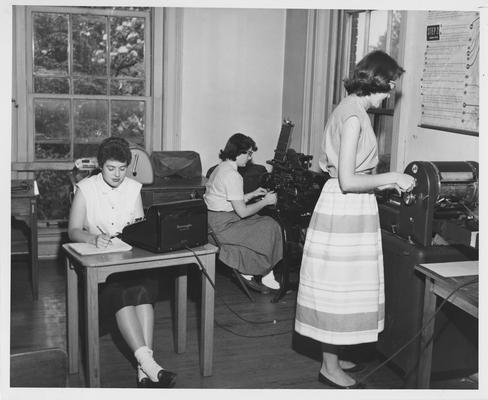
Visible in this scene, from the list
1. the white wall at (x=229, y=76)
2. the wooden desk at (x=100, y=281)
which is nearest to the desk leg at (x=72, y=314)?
the wooden desk at (x=100, y=281)

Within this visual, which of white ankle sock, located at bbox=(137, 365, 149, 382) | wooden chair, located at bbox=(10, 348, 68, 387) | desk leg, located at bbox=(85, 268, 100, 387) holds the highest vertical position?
wooden chair, located at bbox=(10, 348, 68, 387)

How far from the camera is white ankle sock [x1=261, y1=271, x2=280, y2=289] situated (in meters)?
5.02

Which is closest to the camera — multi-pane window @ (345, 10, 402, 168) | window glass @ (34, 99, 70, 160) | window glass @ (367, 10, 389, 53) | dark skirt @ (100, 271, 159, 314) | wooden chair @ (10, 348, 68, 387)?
wooden chair @ (10, 348, 68, 387)

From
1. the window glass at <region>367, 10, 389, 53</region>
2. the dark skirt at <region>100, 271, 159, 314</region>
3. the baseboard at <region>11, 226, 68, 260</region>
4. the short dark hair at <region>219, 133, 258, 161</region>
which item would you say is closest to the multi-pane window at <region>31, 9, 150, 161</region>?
the baseboard at <region>11, 226, 68, 260</region>

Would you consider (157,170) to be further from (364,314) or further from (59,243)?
(364,314)

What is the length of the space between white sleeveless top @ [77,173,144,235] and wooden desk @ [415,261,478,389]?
1578 mm

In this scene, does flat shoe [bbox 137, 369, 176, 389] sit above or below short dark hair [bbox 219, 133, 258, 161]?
below

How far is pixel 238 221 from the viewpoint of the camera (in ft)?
16.1

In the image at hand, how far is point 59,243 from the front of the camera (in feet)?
19.4

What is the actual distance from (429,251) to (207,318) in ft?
3.87

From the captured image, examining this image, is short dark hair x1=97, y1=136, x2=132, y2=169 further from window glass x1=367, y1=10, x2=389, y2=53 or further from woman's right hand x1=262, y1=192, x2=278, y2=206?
window glass x1=367, y1=10, x2=389, y2=53

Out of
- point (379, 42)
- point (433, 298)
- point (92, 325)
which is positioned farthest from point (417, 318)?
point (379, 42)

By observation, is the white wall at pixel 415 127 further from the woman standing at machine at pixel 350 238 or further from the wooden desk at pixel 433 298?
the wooden desk at pixel 433 298

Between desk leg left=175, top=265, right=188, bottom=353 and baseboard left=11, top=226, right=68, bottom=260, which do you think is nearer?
desk leg left=175, top=265, right=188, bottom=353
